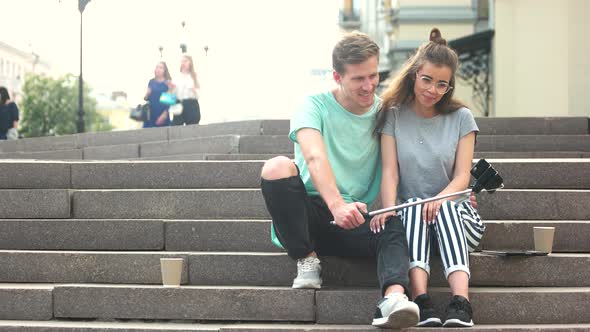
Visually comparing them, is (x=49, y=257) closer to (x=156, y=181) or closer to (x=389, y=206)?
(x=156, y=181)

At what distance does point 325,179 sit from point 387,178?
37 cm

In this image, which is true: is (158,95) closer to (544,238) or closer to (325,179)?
(544,238)

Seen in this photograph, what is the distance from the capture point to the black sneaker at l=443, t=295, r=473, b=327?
4.80 m

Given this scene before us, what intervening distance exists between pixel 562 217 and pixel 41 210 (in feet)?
10.2

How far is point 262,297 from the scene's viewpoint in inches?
210

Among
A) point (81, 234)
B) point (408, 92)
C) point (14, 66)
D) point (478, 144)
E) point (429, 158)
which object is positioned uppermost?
point (14, 66)

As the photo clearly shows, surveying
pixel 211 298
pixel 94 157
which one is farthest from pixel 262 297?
pixel 94 157

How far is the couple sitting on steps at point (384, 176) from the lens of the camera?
195 inches

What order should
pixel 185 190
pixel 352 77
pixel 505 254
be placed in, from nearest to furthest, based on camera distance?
pixel 352 77, pixel 505 254, pixel 185 190

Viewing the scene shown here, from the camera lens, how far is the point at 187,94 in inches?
556

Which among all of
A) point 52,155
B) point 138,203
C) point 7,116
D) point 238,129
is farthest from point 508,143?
point 7,116

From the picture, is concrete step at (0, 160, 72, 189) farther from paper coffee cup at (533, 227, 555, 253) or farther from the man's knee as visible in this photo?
paper coffee cup at (533, 227, 555, 253)

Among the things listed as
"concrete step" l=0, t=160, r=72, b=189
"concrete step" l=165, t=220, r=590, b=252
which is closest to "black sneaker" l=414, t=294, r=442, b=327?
"concrete step" l=165, t=220, r=590, b=252

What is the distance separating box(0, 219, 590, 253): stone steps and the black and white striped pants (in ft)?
2.82
